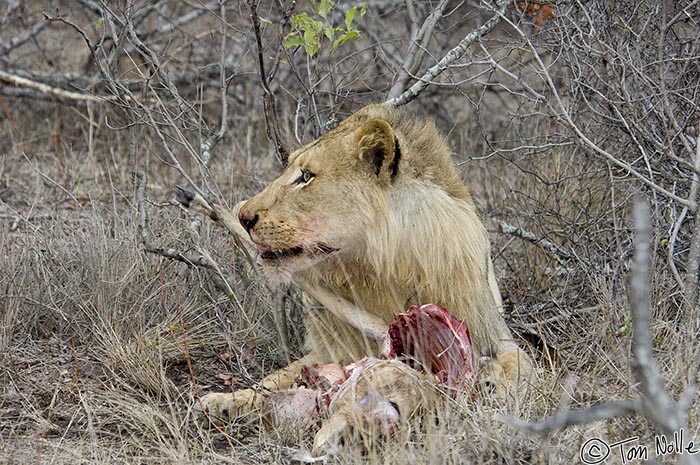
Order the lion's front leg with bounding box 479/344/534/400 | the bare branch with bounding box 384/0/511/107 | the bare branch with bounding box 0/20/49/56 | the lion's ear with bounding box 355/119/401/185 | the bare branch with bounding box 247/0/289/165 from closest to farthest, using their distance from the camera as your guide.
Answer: the lion's front leg with bounding box 479/344/534/400, the lion's ear with bounding box 355/119/401/185, the bare branch with bounding box 247/0/289/165, the bare branch with bounding box 384/0/511/107, the bare branch with bounding box 0/20/49/56

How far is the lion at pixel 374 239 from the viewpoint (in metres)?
3.45

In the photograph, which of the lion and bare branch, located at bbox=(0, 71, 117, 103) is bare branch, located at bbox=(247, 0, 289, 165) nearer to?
the lion

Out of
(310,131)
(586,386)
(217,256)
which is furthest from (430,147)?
(310,131)

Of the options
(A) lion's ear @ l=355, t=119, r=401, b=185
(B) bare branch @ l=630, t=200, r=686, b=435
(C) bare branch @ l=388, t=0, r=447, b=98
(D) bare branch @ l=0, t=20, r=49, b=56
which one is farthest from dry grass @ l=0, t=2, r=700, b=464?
(D) bare branch @ l=0, t=20, r=49, b=56

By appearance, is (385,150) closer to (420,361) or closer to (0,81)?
(420,361)

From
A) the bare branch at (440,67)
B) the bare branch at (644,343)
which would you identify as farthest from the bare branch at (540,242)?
the bare branch at (644,343)

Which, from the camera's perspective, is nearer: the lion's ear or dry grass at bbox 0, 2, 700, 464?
dry grass at bbox 0, 2, 700, 464

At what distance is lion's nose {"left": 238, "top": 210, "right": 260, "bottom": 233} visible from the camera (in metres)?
3.48

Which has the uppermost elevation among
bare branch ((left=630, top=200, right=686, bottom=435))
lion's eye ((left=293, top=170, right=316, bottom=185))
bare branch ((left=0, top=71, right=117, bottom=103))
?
bare branch ((left=0, top=71, right=117, bottom=103))

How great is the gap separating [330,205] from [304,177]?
0.16 m

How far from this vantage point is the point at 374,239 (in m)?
3.44

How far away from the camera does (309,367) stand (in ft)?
11.9

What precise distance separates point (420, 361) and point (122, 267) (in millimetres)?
1657

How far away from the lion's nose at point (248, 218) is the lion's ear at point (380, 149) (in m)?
0.42
